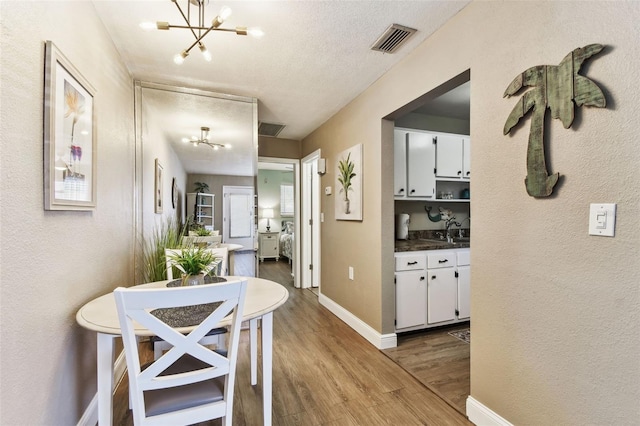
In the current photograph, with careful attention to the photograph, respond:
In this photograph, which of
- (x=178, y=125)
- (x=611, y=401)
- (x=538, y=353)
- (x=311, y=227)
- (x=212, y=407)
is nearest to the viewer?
(x=611, y=401)

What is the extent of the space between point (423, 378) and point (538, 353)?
3.16ft

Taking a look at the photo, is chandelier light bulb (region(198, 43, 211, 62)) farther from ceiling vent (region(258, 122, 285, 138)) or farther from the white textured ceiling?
ceiling vent (region(258, 122, 285, 138))

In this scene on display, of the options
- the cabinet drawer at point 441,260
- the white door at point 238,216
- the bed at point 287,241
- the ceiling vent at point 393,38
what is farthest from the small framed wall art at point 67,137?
the bed at point 287,241

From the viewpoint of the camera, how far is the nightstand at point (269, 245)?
673cm

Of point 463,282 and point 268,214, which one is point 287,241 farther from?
point 463,282

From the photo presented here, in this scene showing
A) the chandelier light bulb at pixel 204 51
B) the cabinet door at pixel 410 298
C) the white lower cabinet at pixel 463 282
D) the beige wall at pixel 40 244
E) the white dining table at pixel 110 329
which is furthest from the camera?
the white lower cabinet at pixel 463 282

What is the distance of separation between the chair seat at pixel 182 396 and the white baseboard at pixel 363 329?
5.34 feet

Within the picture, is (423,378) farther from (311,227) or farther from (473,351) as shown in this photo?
(311,227)

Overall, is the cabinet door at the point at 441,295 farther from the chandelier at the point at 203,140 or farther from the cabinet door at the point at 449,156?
the chandelier at the point at 203,140

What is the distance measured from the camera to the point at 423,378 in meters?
2.07

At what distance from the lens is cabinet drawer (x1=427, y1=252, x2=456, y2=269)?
2.76 m

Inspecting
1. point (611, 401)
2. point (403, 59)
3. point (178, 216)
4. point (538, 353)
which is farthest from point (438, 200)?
point (178, 216)

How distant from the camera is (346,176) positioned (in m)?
3.10

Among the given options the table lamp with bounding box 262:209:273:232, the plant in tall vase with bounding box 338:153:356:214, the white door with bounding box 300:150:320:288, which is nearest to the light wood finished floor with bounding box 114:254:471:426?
the plant in tall vase with bounding box 338:153:356:214
